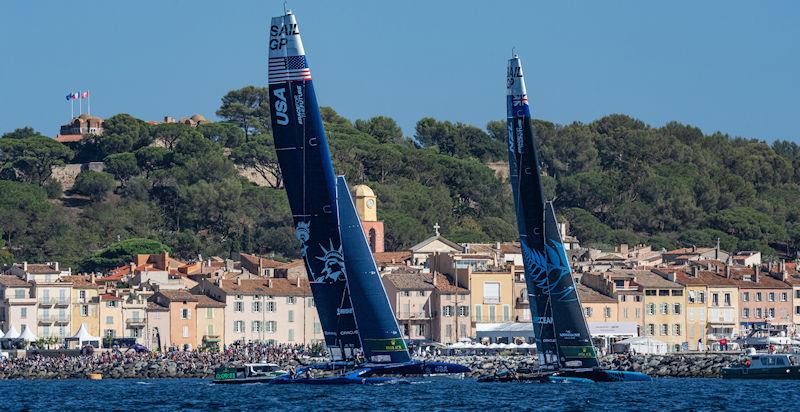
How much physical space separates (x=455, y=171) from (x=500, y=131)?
19624 millimetres

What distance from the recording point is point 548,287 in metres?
54.5

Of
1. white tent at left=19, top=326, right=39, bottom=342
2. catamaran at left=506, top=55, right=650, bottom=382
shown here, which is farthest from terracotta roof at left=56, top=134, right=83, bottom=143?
catamaran at left=506, top=55, right=650, bottom=382

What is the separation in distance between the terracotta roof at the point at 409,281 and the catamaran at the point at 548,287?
3095 centimetres

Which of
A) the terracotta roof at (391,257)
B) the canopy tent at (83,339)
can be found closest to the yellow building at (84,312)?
the canopy tent at (83,339)

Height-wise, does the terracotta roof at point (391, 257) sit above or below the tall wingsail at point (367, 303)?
above

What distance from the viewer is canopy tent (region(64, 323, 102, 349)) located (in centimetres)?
8162

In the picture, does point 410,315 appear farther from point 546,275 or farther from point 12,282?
point 546,275

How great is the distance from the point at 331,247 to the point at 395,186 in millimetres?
74764

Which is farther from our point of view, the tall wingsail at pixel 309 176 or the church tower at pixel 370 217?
the church tower at pixel 370 217

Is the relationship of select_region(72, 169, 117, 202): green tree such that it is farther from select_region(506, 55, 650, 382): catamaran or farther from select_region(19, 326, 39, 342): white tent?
select_region(506, 55, 650, 382): catamaran

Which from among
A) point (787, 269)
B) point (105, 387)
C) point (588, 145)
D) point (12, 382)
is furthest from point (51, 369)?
point (588, 145)

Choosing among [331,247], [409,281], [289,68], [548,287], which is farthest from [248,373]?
[409,281]

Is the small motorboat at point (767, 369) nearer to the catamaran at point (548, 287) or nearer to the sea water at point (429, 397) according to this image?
the sea water at point (429, 397)

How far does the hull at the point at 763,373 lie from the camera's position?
65.2 m
